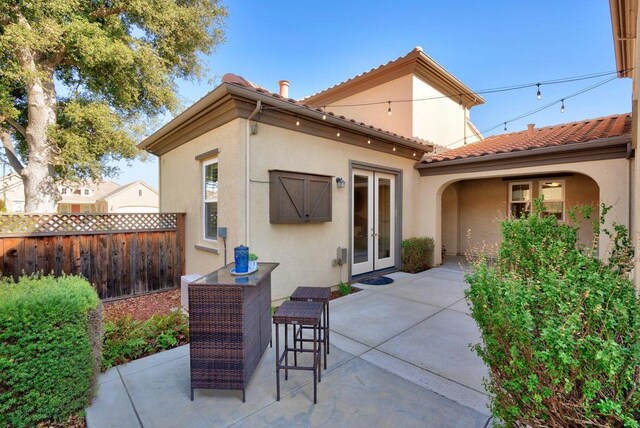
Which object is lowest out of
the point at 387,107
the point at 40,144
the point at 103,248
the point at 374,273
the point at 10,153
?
the point at 374,273

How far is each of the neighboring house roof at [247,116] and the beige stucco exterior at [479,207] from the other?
13.3 ft

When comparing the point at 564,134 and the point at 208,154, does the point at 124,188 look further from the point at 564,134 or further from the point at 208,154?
the point at 564,134

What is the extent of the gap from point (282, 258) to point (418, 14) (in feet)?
26.6

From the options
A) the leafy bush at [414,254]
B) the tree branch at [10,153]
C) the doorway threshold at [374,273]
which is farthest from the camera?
the tree branch at [10,153]

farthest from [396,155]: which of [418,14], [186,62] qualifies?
[186,62]

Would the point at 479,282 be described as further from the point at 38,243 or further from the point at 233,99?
the point at 38,243

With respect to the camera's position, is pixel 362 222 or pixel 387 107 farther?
pixel 387 107

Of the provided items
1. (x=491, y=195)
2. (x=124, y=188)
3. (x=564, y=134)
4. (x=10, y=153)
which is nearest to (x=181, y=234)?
(x=10, y=153)

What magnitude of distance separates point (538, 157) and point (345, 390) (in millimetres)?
7165

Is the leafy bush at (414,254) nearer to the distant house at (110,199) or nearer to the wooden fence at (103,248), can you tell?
the wooden fence at (103,248)

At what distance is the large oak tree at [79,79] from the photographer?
7.98 metres

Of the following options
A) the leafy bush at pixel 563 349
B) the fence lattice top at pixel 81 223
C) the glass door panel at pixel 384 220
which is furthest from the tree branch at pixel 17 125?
the leafy bush at pixel 563 349

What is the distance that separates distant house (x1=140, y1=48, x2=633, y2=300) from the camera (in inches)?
195

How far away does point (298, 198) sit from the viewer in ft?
17.4
